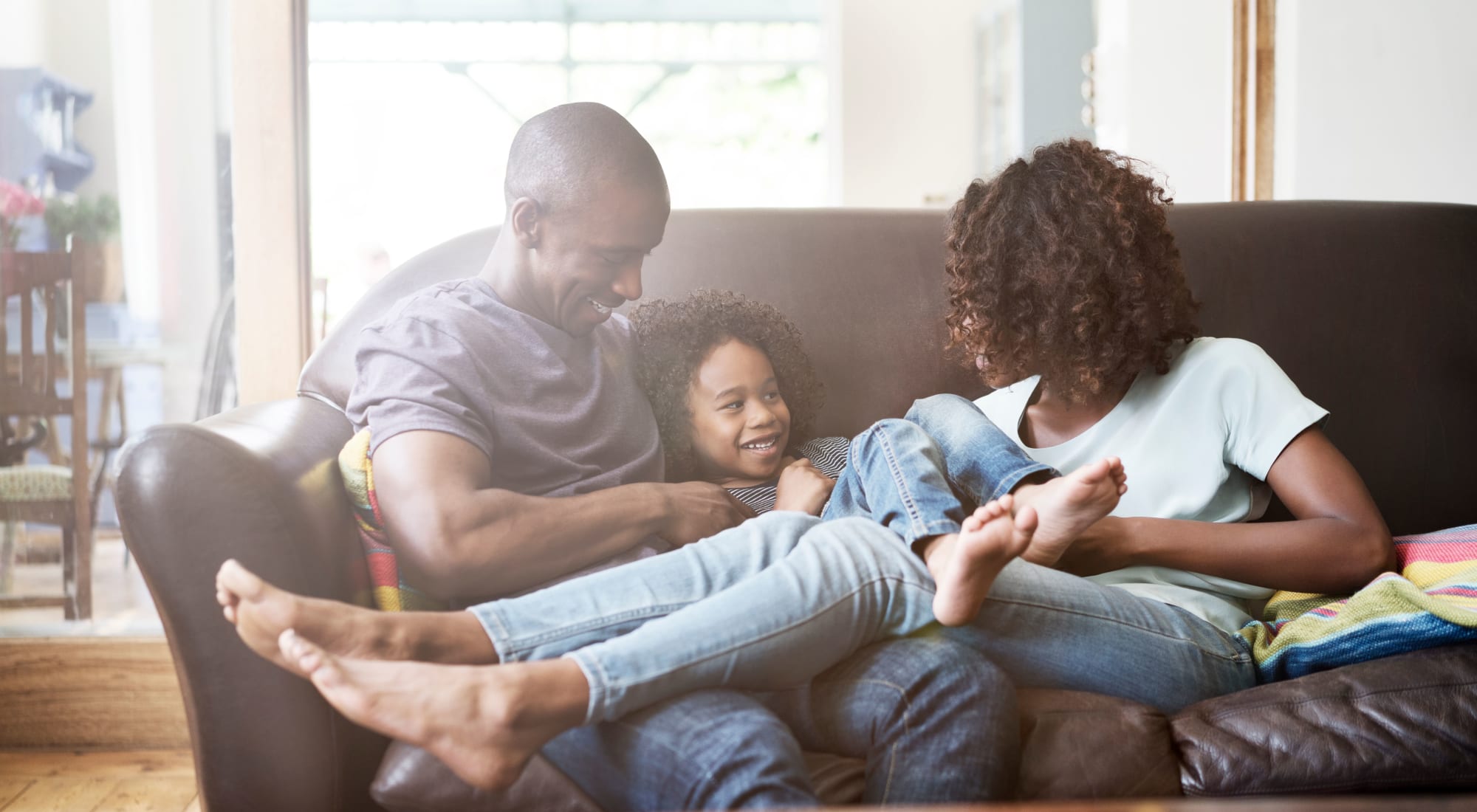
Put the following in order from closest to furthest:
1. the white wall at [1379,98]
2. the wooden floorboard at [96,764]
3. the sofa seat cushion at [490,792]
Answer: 1. the sofa seat cushion at [490,792]
2. the wooden floorboard at [96,764]
3. the white wall at [1379,98]

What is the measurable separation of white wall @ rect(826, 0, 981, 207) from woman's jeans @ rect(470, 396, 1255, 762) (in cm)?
365

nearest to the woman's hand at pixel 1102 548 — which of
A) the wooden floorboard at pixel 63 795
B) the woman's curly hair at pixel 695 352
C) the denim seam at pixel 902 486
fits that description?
the denim seam at pixel 902 486

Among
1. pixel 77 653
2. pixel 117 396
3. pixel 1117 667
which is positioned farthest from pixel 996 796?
pixel 117 396

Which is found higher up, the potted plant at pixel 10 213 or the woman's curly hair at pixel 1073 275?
the potted plant at pixel 10 213

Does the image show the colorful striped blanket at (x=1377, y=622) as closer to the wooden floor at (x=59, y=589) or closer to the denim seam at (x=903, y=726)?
the denim seam at (x=903, y=726)

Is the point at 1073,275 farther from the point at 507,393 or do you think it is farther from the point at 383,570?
the point at 383,570

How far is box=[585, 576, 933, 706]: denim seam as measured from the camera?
0.85 meters

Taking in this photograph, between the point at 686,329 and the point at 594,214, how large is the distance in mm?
228

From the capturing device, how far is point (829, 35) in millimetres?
4680

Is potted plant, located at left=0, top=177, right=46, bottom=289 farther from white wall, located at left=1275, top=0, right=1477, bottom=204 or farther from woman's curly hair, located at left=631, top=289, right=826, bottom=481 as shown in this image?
white wall, located at left=1275, top=0, right=1477, bottom=204

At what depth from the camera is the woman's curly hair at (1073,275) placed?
1.24 m

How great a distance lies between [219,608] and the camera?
92 cm

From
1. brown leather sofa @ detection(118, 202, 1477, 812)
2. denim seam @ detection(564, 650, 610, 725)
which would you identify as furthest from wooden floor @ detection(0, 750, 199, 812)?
denim seam @ detection(564, 650, 610, 725)

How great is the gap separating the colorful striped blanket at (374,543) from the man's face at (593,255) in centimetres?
28
